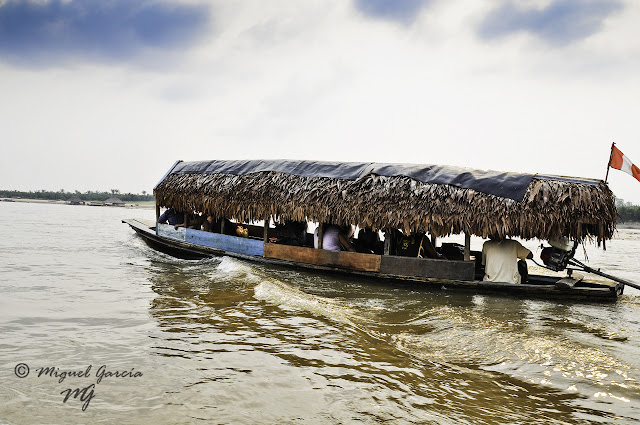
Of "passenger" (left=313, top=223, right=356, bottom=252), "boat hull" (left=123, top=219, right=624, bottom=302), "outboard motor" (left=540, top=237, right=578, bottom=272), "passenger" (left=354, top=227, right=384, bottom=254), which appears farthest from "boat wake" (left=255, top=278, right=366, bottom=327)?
"outboard motor" (left=540, top=237, right=578, bottom=272)

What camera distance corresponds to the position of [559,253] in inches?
289

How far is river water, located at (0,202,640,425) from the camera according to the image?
121 inches

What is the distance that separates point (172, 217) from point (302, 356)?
8.81 metres

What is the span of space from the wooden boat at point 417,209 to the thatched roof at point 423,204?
0.6 inches

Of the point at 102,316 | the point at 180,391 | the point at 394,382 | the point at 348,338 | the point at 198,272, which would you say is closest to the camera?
the point at 180,391

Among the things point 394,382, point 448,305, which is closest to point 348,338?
point 394,382

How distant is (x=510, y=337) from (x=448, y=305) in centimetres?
165

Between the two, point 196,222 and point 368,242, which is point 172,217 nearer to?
point 196,222

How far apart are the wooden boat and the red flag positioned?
2.06ft

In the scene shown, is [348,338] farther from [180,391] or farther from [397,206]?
[397,206]

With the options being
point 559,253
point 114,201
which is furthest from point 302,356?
point 114,201

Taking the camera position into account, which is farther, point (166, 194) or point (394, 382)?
point (166, 194)

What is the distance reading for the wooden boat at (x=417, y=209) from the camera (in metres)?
6.89

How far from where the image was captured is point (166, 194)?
1134cm
